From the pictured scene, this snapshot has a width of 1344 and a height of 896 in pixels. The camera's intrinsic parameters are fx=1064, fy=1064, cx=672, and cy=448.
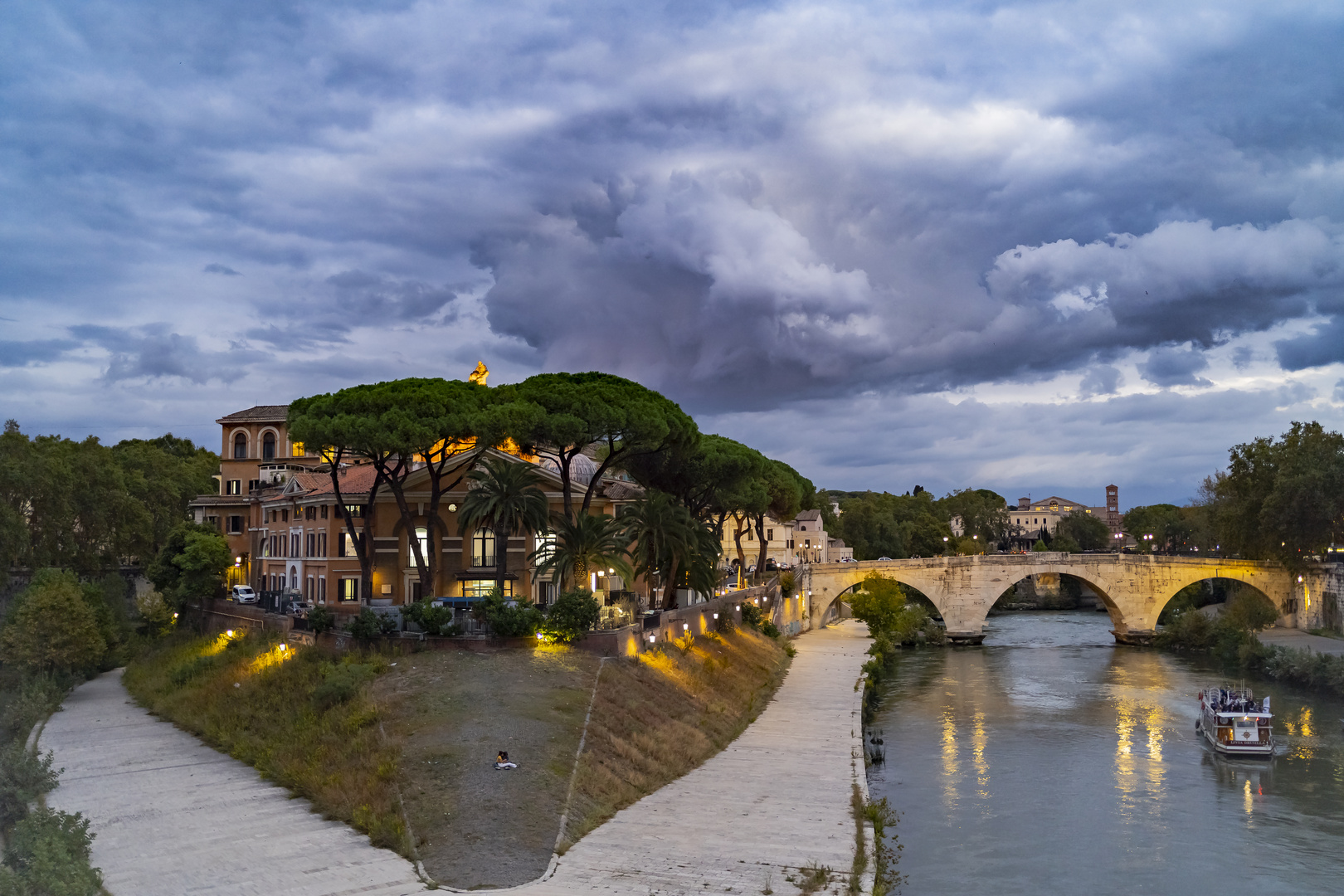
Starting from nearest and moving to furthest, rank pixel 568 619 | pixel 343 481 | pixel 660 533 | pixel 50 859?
pixel 50 859
pixel 568 619
pixel 660 533
pixel 343 481

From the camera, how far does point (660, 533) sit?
47.0m

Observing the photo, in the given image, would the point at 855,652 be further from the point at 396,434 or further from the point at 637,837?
the point at 637,837

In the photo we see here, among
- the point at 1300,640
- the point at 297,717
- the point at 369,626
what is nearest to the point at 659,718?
the point at 369,626

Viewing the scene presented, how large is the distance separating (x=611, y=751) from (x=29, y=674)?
33976mm

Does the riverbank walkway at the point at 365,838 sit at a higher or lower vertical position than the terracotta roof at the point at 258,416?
lower

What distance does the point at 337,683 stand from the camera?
110 ft

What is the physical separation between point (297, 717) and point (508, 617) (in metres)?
7.65

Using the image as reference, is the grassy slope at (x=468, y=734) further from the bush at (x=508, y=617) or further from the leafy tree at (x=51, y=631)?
the leafy tree at (x=51, y=631)

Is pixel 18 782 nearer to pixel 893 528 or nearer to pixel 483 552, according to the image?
pixel 483 552

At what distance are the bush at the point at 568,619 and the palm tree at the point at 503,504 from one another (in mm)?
4428

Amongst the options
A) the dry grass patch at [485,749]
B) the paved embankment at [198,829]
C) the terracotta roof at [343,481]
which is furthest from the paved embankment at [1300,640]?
the paved embankment at [198,829]

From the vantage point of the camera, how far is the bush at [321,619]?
1576 inches

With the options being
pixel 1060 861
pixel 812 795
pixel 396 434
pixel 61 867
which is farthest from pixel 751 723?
pixel 61 867

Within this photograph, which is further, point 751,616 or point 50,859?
point 751,616
